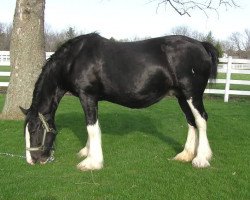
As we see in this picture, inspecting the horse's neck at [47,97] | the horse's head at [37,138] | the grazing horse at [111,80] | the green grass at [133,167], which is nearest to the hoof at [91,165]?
the grazing horse at [111,80]

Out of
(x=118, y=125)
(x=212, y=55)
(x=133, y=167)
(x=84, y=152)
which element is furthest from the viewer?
(x=118, y=125)

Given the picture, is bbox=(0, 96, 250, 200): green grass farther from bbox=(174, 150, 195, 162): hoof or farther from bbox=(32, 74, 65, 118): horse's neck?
bbox=(32, 74, 65, 118): horse's neck

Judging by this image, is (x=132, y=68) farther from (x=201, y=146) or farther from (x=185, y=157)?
(x=185, y=157)

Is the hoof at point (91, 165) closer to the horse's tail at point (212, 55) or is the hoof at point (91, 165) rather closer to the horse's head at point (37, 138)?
the horse's head at point (37, 138)

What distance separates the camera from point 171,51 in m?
5.72

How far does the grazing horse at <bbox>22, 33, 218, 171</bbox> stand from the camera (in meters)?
5.65

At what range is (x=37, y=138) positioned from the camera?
18.6ft

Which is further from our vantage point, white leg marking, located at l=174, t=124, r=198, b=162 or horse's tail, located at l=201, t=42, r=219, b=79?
white leg marking, located at l=174, t=124, r=198, b=162

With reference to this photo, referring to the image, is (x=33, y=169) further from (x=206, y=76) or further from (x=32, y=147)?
(x=206, y=76)

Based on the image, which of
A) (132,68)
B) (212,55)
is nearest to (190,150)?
(212,55)

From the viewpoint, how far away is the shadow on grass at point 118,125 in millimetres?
7909

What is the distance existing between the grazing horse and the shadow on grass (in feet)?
5.01

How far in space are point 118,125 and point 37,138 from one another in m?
3.64

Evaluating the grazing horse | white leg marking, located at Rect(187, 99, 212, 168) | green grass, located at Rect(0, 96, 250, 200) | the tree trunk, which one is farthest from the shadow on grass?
the grazing horse
